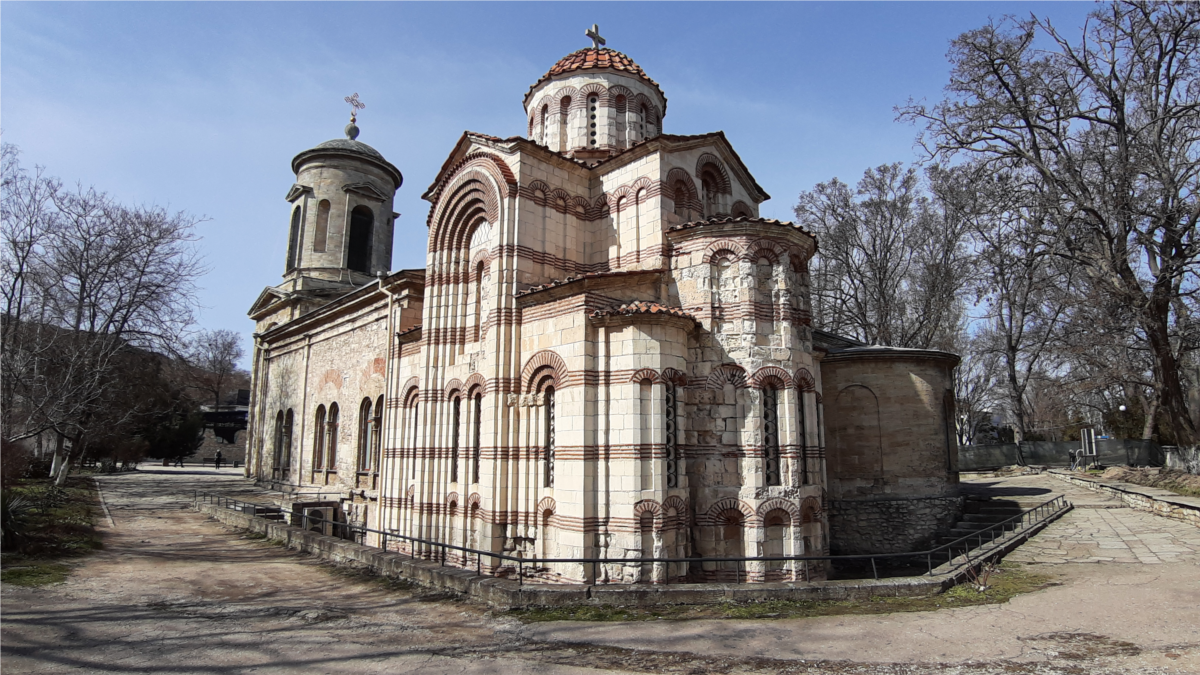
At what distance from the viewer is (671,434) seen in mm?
11164

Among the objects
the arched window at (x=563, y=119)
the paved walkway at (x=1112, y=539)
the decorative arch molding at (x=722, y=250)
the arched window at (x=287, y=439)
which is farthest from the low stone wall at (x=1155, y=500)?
the arched window at (x=287, y=439)

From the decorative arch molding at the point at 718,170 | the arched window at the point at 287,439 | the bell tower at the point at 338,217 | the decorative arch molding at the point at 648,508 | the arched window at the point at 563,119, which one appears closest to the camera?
the decorative arch molding at the point at 648,508

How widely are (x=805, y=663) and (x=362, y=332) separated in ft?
59.8

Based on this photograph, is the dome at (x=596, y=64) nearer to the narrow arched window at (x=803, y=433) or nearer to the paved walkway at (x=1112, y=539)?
the narrow arched window at (x=803, y=433)

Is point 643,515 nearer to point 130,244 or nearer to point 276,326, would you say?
point 130,244

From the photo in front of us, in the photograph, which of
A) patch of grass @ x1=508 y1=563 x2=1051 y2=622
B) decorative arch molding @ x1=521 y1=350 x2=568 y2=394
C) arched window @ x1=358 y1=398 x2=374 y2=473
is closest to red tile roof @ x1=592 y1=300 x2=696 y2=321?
decorative arch molding @ x1=521 y1=350 x2=568 y2=394

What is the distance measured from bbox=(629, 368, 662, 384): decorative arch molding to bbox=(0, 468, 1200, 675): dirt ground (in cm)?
385

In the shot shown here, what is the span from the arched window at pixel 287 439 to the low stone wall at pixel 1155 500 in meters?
28.1

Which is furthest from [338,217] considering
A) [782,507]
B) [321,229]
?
[782,507]

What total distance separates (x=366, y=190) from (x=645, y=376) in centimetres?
2323

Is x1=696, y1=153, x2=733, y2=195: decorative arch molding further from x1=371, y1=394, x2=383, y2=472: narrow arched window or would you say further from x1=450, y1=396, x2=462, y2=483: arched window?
x1=371, y1=394, x2=383, y2=472: narrow arched window

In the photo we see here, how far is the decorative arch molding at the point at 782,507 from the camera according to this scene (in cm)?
1106

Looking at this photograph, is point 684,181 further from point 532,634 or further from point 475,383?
point 532,634

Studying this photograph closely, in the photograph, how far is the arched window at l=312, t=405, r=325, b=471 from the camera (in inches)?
936
